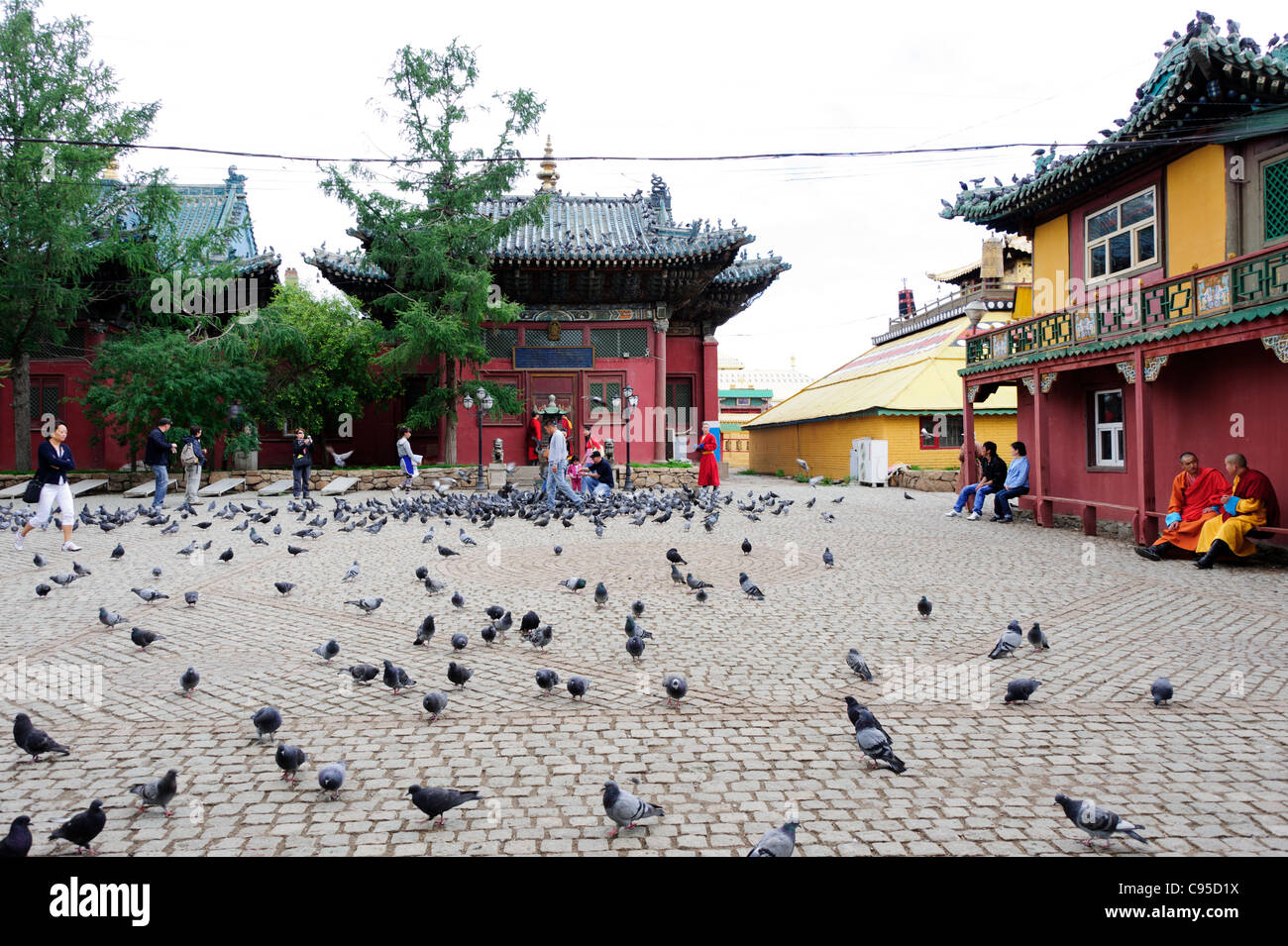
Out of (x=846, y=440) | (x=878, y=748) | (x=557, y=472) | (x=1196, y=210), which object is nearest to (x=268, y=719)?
(x=878, y=748)

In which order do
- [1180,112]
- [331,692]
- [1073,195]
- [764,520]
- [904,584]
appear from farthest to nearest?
1. [764,520]
2. [1073,195]
3. [1180,112]
4. [904,584]
5. [331,692]

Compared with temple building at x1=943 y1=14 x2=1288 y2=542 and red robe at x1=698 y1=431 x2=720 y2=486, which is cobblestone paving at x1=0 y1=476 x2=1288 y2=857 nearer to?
temple building at x1=943 y1=14 x2=1288 y2=542

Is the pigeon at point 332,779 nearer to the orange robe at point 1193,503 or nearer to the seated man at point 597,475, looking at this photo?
the orange robe at point 1193,503

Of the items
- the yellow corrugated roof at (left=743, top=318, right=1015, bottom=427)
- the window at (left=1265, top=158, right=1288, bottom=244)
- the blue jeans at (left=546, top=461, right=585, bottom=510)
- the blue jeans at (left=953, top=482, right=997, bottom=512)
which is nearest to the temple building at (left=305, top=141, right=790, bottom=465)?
the yellow corrugated roof at (left=743, top=318, right=1015, bottom=427)

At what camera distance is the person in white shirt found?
16672mm

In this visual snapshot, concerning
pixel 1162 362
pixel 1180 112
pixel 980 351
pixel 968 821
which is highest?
pixel 1180 112

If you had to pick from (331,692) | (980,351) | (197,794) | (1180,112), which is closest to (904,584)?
(331,692)

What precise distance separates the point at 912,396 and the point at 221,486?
23119 millimetres

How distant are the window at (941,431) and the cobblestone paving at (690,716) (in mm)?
19345

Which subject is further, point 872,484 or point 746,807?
point 872,484

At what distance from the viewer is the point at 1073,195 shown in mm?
14461

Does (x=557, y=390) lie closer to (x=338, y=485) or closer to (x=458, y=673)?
(x=338, y=485)

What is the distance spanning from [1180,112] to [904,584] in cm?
834

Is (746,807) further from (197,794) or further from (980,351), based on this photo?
(980,351)
